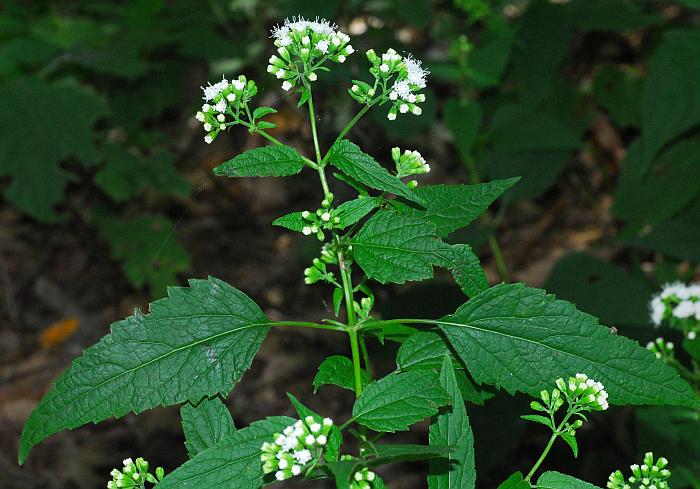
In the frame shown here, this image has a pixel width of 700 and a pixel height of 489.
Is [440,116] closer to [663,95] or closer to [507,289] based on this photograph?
[663,95]

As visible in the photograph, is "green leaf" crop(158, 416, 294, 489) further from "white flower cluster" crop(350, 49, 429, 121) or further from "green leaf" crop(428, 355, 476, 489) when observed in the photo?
"white flower cluster" crop(350, 49, 429, 121)

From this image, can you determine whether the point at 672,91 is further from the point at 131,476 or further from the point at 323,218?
the point at 131,476

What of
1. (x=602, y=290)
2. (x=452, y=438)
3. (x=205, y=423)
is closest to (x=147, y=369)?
(x=205, y=423)

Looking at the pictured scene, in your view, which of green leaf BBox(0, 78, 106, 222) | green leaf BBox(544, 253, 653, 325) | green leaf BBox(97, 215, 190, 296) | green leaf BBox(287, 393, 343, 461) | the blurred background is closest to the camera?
green leaf BBox(287, 393, 343, 461)

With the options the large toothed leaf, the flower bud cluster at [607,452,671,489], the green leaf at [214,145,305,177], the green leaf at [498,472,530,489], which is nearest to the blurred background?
the flower bud cluster at [607,452,671,489]

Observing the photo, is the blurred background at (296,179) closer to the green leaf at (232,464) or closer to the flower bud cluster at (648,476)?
the flower bud cluster at (648,476)
